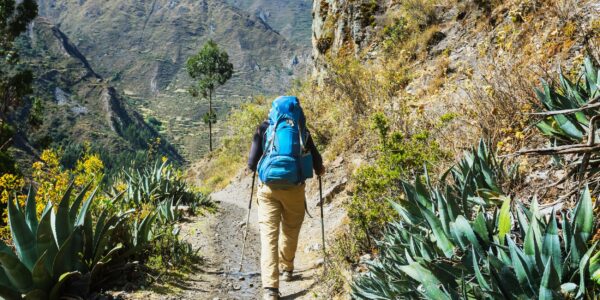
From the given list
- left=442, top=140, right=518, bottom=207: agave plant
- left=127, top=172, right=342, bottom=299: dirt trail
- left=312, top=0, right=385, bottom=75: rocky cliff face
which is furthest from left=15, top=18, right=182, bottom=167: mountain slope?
left=442, top=140, right=518, bottom=207: agave plant

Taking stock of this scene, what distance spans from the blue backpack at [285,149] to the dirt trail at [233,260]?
1163mm

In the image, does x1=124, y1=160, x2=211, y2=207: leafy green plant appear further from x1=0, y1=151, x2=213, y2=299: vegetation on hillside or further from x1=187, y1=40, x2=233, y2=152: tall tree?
x1=187, y1=40, x2=233, y2=152: tall tree

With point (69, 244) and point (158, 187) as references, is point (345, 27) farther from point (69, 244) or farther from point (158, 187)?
point (69, 244)

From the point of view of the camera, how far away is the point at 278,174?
4047 mm

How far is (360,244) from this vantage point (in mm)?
4695

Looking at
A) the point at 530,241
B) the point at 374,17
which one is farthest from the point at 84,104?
the point at 530,241

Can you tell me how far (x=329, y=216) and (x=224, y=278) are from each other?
2927mm

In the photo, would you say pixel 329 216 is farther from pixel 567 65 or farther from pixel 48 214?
pixel 48 214

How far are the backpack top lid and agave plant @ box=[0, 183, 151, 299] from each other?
6.21 feet

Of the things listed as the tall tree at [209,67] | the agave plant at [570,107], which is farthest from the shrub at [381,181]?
the tall tree at [209,67]

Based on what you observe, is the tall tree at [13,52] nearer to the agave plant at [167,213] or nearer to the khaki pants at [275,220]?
the agave plant at [167,213]

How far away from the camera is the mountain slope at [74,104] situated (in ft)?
379

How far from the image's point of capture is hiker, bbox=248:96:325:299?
408 centimetres

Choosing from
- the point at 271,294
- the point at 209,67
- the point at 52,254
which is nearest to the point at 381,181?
the point at 271,294
